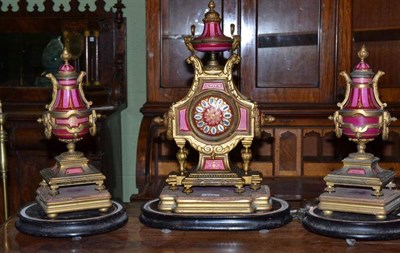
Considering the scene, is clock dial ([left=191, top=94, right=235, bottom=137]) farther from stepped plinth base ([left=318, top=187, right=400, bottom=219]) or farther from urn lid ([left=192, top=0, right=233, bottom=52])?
stepped plinth base ([left=318, top=187, right=400, bottom=219])

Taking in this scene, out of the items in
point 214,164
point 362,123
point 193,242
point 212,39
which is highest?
point 212,39

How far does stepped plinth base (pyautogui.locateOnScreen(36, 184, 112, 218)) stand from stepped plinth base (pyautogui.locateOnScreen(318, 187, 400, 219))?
0.59 meters

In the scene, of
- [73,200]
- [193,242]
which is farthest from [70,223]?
[193,242]

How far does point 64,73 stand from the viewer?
179 centimetres

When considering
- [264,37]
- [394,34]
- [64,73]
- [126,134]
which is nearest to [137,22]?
[126,134]

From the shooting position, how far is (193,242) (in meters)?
1.70

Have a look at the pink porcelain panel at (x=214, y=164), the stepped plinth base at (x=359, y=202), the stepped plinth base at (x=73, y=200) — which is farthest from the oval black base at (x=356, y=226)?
the stepped plinth base at (x=73, y=200)

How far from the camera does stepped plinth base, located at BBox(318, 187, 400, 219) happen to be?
67.1 inches

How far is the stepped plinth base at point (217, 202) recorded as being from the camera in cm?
179

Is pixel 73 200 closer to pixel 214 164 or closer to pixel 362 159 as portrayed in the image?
pixel 214 164

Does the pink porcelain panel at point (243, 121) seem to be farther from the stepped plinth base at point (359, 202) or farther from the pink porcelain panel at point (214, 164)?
the stepped plinth base at point (359, 202)

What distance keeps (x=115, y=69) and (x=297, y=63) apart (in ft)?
3.30

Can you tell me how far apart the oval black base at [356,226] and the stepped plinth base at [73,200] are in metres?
0.57

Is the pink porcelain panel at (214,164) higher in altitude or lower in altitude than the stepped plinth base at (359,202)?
higher
